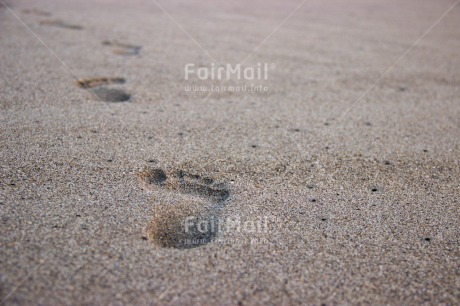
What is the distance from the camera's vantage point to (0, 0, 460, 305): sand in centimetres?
174

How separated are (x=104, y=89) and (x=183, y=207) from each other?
2008mm

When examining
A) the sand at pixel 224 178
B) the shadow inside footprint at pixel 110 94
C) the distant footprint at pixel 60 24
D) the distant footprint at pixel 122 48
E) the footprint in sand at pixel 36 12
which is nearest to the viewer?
the sand at pixel 224 178

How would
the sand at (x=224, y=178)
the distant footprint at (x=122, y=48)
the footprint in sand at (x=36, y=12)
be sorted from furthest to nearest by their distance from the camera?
the footprint in sand at (x=36, y=12), the distant footprint at (x=122, y=48), the sand at (x=224, y=178)

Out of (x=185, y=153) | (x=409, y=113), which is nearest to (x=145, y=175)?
(x=185, y=153)

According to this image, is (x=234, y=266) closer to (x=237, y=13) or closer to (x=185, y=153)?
(x=185, y=153)

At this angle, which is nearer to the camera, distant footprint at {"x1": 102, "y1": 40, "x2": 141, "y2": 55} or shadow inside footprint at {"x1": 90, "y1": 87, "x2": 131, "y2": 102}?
shadow inside footprint at {"x1": 90, "y1": 87, "x2": 131, "y2": 102}

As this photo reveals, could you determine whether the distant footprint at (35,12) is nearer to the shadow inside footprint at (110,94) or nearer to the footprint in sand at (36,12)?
the footprint in sand at (36,12)

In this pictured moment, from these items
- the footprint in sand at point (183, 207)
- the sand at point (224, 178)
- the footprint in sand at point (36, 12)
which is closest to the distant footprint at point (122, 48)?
the sand at point (224, 178)

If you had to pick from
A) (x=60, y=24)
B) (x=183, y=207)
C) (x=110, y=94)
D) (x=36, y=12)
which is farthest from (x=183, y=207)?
(x=36, y=12)

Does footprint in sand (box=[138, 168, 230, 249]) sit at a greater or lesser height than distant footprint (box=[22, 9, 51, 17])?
lesser

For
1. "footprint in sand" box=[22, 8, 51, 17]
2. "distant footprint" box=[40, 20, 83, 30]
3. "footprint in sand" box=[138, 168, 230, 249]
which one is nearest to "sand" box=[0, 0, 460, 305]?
"footprint in sand" box=[138, 168, 230, 249]

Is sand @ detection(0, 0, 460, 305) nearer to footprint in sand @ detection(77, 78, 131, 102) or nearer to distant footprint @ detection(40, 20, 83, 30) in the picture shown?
footprint in sand @ detection(77, 78, 131, 102)

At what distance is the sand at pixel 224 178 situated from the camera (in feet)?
5.70

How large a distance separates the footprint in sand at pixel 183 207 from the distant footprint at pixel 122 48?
113 inches
